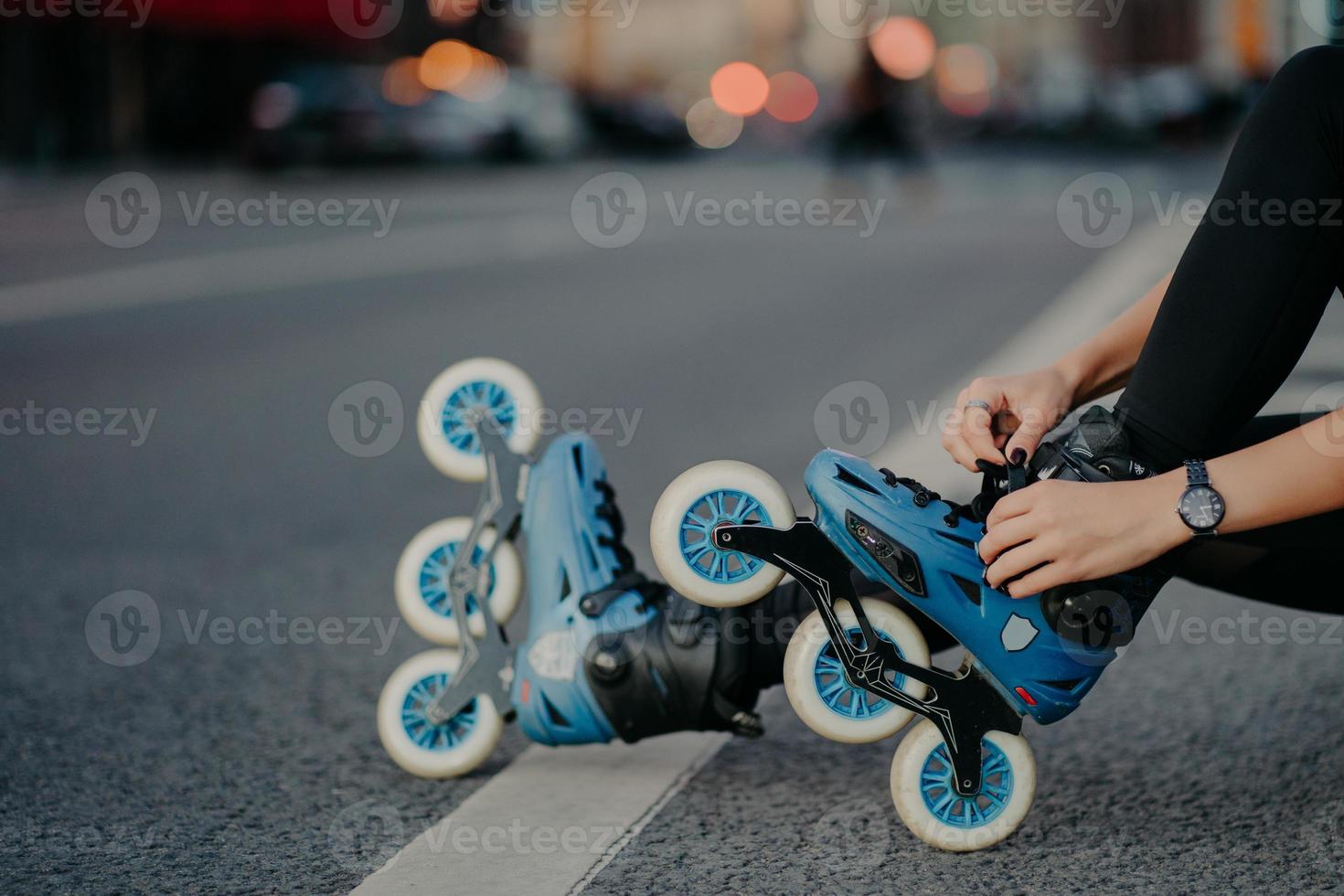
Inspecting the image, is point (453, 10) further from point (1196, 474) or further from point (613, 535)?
point (1196, 474)

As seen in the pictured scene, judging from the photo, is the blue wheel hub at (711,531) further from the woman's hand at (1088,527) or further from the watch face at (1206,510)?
the watch face at (1206,510)

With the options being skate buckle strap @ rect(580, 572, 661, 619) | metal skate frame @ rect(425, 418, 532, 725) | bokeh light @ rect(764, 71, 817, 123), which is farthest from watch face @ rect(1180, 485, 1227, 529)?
bokeh light @ rect(764, 71, 817, 123)

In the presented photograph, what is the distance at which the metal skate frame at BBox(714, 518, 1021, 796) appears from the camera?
2.17m

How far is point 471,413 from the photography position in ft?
8.82

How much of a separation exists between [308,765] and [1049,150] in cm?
2648

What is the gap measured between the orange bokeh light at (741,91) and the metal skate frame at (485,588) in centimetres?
Result: 4037

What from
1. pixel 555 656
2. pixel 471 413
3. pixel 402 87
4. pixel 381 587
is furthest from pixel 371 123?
pixel 555 656

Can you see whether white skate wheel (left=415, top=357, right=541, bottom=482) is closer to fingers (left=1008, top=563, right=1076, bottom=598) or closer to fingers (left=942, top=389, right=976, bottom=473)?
fingers (left=942, top=389, right=976, bottom=473)

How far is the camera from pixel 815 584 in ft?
7.13

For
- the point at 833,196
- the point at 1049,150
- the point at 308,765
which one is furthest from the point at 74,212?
the point at 1049,150

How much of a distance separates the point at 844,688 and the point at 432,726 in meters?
0.71

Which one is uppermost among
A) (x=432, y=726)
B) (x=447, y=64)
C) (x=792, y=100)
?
(x=447, y=64)

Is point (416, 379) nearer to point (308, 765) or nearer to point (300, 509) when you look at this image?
point (300, 509)

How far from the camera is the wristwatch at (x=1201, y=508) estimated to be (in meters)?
1.96
